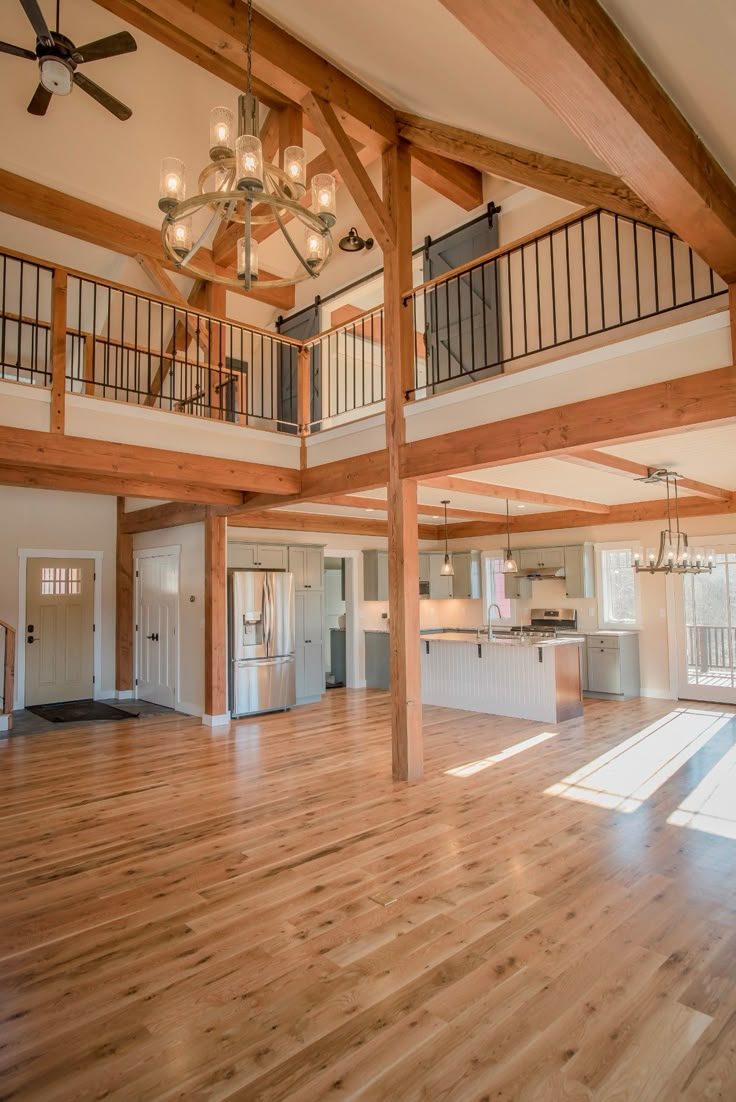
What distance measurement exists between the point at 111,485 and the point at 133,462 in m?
1.76

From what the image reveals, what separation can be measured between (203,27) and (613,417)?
153 inches

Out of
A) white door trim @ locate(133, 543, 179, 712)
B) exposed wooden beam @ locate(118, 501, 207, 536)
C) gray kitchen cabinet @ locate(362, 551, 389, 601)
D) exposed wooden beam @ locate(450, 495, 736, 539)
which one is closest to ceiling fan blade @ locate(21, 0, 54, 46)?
exposed wooden beam @ locate(118, 501, 207, 536)

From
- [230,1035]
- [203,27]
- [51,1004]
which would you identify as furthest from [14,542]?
[230,1035]

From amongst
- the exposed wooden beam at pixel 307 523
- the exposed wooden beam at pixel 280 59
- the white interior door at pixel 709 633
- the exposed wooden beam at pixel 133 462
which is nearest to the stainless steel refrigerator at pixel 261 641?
the exposed wooden beam at pixel 307 523

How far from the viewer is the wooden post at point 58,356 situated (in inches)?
184

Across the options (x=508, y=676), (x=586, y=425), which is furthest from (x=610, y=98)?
(x=508, y=676)

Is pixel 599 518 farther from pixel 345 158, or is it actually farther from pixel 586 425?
pixel 345 158

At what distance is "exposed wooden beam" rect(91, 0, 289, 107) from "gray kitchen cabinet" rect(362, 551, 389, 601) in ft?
19.4

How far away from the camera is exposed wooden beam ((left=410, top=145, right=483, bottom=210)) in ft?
18.8

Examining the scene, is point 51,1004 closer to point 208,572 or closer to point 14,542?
point 208,572

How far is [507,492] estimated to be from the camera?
696 centimetres

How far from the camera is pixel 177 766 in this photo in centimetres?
556

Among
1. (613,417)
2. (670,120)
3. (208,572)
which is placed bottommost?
(208,572)

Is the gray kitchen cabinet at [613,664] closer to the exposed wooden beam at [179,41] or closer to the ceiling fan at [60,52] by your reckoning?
the exposed wooden beam at [179,41]
